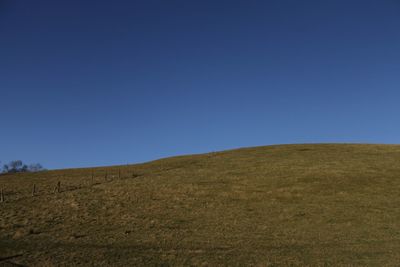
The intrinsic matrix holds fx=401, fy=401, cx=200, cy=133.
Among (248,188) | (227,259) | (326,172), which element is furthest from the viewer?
(326,172)

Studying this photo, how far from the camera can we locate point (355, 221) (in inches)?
1100

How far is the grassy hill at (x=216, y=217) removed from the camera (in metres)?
19.2

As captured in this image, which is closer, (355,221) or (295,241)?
(295,241)

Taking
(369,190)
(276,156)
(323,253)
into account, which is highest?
(276,156)

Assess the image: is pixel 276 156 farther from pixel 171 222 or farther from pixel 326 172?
pixel 171 222

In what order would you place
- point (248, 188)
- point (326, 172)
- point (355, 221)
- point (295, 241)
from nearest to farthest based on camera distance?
point (295, 241), point (355, 221), point (248, 188), point (326, 172)

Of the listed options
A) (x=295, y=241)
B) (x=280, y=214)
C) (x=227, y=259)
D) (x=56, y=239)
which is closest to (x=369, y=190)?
(x=280, y=214)

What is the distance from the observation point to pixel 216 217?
30.1m

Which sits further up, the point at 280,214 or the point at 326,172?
the point at 326,172

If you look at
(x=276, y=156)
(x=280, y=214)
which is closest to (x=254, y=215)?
(x=280, y=214)

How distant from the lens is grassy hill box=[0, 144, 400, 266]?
19.2 m

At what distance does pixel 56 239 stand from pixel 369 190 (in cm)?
2871

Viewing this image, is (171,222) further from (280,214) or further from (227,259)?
(227,259)

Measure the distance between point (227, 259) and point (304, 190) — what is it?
899 inches
